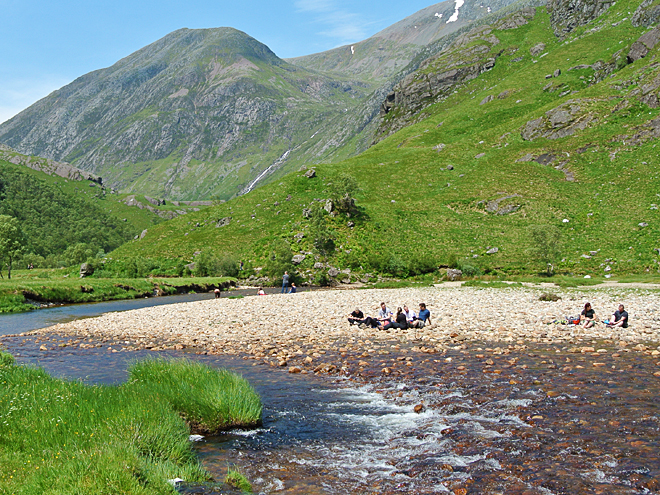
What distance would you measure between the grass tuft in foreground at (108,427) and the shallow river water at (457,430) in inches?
34.9

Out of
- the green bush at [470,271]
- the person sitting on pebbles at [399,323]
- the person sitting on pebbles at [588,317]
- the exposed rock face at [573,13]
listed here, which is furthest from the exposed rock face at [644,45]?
the person sitting on pebbles at [399,323]

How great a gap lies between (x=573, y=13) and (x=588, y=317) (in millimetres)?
163893

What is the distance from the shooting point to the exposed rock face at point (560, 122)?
273 feet

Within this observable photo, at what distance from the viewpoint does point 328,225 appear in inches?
2862

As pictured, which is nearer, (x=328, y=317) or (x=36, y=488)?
(x=36, y=488)

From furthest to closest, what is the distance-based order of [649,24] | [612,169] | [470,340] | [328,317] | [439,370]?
[649,24] → [612,169] → [328,317] → [470,340] → [439,370]

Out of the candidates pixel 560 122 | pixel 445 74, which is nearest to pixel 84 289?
pixel 560 122

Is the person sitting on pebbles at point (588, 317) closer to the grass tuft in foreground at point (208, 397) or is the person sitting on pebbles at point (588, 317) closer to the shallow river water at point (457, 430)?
the shallow river water at point (457, 430)

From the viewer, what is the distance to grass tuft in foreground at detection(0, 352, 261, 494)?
6648 millimetres

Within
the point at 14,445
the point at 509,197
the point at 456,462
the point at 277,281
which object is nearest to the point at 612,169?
the point at 509,197

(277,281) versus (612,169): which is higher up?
(612,169)

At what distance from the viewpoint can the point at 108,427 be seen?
880 centimetres

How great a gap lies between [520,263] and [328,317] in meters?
39.6

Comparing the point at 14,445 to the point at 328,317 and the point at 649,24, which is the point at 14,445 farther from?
the point at 649,24
